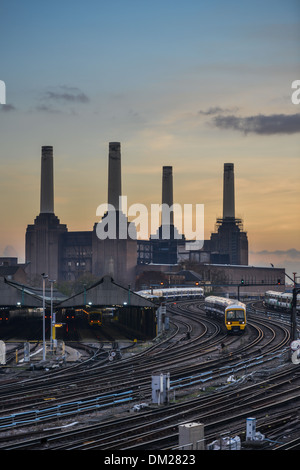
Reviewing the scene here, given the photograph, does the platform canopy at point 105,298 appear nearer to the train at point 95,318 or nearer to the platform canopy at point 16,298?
the platform canopy at point 16,298

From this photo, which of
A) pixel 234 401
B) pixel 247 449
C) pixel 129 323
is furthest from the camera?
pixel 129 323

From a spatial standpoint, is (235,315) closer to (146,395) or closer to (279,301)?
(146,395)

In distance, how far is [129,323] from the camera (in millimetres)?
85562

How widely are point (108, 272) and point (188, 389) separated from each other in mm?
156222

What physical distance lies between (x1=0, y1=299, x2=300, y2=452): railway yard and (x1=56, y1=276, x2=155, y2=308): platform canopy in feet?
13.8

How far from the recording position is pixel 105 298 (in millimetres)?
72000

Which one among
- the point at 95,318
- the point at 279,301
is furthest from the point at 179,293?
the point at 95,318

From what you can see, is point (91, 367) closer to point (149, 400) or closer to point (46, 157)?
point (149, 400)

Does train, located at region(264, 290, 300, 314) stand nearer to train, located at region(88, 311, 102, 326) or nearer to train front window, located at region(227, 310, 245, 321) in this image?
train front window, located at region(227, 310, 245, 321)

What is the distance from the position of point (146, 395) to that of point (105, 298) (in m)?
33.0

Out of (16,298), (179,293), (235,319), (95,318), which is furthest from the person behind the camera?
(179,293)

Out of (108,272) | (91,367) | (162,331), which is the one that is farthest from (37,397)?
(108,272)

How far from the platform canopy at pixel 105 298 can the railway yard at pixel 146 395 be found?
4221 millimetres

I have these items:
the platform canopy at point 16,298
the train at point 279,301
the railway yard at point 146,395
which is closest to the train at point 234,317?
the railway yard at point 146,395
